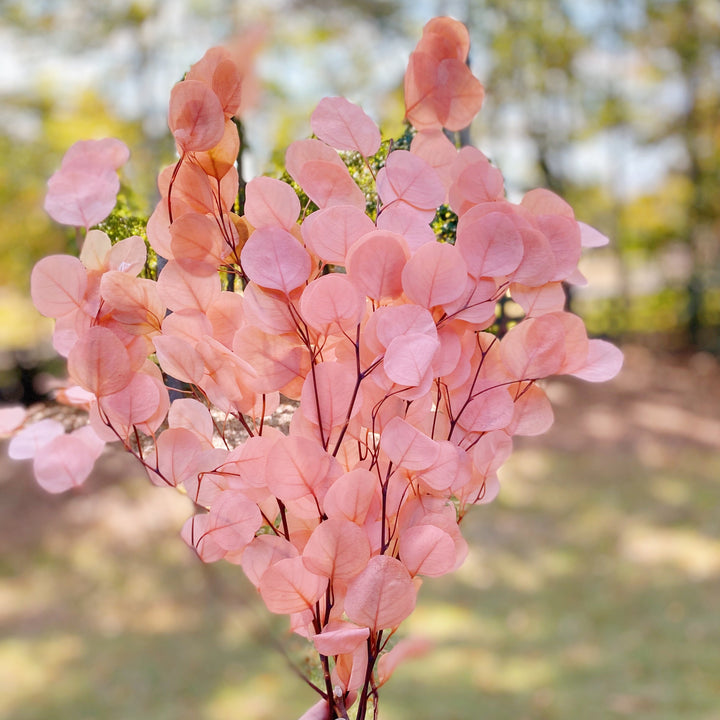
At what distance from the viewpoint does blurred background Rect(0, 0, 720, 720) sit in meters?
2.02

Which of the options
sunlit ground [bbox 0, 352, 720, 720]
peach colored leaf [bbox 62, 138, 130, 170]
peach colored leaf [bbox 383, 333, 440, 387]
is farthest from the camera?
sunlit ground [bbox 0, 352, 720, 720]

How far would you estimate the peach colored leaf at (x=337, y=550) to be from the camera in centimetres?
36

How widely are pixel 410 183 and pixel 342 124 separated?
0.18 feet

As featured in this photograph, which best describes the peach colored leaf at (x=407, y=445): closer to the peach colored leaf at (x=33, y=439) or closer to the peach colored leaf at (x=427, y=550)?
the peach colored leaf at (x=427, y=550)

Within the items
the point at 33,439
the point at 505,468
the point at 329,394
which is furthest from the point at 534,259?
the point at 505,468

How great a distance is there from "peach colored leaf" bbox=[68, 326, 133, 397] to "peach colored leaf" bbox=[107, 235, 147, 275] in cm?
5

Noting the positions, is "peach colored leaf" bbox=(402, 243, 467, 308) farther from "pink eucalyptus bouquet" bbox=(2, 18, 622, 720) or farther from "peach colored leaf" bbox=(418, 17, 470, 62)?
"peach colored leaf" bbox=(418, 17, 470, 62)

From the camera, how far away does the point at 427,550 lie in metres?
0.38

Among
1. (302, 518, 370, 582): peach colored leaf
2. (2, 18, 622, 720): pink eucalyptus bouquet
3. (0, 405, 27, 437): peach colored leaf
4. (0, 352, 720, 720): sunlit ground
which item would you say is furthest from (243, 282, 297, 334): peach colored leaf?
(0, 352, 720, 720): sunlit ground

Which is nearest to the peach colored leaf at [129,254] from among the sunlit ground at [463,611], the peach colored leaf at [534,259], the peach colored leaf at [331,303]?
the peach colored leaf at [331,303]

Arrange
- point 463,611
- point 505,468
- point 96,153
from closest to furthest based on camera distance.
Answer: point 96,153 < point 463,611 < point 505,468

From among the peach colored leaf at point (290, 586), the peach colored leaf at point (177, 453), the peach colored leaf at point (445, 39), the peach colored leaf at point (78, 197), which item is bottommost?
the peach colored leaf at point (290, 586)

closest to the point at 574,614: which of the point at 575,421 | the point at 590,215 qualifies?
the point at 575,421

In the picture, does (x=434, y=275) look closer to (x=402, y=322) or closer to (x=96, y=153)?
(x=402, y=322)
